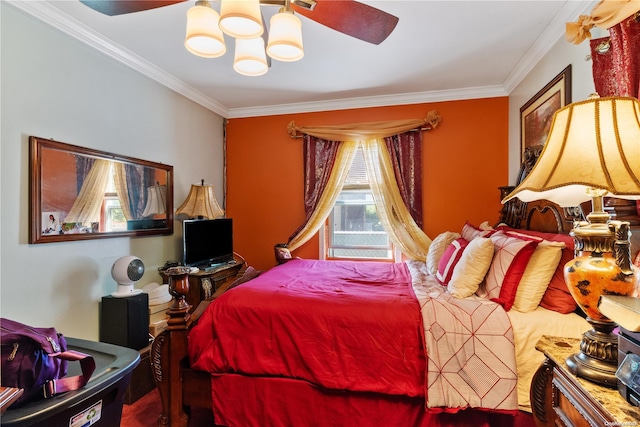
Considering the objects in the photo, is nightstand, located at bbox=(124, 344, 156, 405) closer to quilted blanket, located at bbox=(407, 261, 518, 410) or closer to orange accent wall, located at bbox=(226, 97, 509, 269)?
orange accent wall, located at bbox=(226, 97, 509, 269)

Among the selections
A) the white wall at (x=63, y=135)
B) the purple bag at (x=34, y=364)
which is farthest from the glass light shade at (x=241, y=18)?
the white wall at (x=63, y=135)

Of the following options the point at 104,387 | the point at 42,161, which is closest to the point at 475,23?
the point at 104,387

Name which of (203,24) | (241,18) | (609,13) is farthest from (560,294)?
(203,24)

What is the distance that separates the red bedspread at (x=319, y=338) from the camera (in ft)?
5.09

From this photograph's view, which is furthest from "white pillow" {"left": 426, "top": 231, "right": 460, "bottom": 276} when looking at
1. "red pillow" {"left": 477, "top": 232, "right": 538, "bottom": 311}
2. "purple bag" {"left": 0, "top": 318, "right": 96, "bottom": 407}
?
"purple bag" {"left": 0, "top": 318, "right": 96, "bottom": 407}

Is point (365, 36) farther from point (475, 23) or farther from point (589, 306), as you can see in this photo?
point (589, 306)

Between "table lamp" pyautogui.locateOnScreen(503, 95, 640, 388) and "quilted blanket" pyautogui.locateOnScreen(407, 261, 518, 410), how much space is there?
580mm

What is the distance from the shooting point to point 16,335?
0.85 meters

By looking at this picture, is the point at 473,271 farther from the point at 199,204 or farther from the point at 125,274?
the point at 199,204

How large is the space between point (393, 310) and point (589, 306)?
2.83ft

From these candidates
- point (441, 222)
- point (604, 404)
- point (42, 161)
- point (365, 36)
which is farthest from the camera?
point (441, 222)

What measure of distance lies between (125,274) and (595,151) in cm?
270

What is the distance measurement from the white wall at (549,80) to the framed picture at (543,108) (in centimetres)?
5

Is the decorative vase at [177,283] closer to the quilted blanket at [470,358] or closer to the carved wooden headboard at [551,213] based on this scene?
the quilted blanket at [470,358]
